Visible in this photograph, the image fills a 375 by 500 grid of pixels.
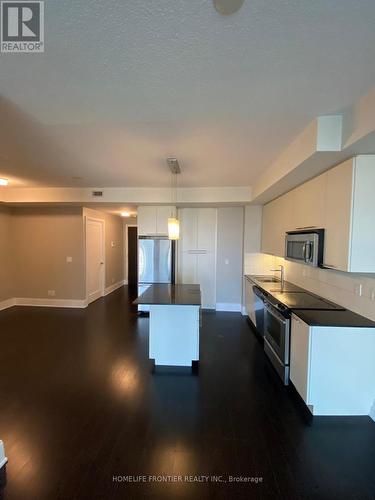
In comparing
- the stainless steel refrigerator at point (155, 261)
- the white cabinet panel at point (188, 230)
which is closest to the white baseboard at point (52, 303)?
the stainless steel refrigerator at point (155, 261)

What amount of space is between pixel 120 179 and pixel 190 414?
347 cm

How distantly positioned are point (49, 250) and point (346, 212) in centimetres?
583

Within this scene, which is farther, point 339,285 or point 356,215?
point 339,285

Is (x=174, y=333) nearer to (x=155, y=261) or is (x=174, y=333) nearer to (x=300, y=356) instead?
(x=300, y=356)

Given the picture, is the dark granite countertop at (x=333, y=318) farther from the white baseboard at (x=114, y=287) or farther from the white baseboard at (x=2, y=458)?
the white baseboard at (x=114, y=287)

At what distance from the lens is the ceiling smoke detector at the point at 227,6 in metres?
1.03

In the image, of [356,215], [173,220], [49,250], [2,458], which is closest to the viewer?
[2,458]

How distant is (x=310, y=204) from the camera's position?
2799 mm

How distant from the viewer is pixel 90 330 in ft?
14.3

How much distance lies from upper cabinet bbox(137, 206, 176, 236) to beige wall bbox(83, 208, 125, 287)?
1646mm

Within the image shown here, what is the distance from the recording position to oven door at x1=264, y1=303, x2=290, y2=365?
2639 mm

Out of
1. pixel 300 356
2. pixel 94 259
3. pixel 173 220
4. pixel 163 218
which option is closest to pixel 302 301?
pixel 300 356

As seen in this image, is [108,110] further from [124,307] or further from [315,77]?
[124,307]

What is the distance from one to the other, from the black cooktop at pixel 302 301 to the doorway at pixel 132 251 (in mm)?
6044
